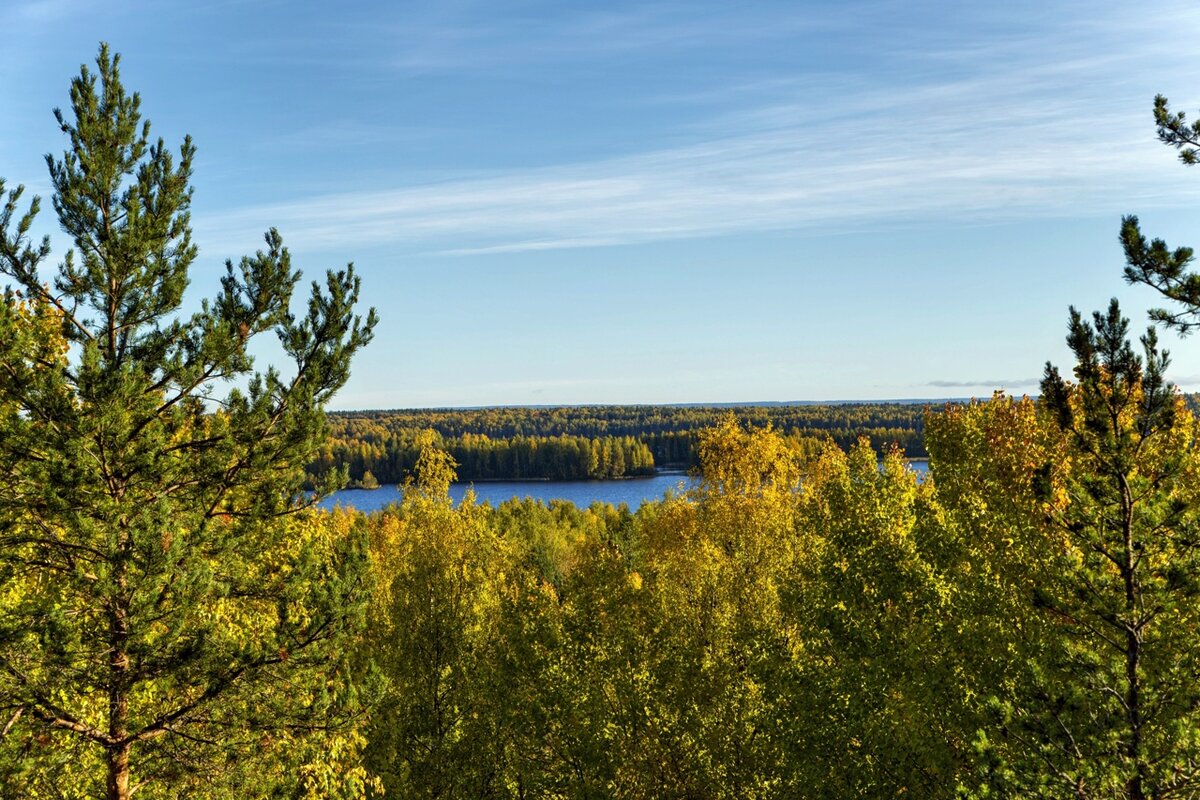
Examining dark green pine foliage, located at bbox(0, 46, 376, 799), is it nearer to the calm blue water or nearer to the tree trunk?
the tree trunk

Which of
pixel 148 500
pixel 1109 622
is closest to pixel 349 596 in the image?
pixel 148 500

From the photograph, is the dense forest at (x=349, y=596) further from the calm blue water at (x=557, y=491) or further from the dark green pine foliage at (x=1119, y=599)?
the calm blue water at (x=557, y=491)

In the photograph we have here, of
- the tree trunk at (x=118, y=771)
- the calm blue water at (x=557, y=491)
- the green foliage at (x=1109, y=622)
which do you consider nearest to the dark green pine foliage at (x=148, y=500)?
the tree trunk at (x=118, y=771)

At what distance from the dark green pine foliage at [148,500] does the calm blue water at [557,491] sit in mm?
131794

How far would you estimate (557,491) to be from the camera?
578 feet

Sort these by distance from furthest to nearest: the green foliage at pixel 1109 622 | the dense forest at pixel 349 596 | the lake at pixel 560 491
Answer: the lake at pixel 560 491 < the dense forest at pixel 349 596 < the green foliage at pixel 1109 622

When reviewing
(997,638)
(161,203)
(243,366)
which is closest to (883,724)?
(997,638)

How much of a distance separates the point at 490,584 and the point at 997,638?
1626cm

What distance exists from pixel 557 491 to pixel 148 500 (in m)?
167

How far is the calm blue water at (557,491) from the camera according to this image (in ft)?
510

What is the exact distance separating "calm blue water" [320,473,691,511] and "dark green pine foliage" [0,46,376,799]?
132 metres

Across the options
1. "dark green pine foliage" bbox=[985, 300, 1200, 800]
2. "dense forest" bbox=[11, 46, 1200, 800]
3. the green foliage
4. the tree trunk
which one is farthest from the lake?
the tree trunk

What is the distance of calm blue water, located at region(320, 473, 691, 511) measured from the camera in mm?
155500

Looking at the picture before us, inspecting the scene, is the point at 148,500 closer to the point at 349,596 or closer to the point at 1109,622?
the point at 349,596
